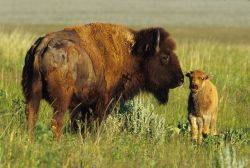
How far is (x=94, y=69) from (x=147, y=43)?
1.47m

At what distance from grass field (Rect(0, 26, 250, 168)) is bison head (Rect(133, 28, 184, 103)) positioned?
59 cm

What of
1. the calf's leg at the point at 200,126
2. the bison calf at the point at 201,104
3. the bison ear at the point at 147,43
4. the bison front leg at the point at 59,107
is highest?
the bison ear at the point at 147,43

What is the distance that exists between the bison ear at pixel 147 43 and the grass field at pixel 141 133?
898mm

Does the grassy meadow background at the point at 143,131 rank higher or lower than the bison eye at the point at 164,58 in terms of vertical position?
lower

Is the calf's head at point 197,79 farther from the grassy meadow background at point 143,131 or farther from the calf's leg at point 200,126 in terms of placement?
the grassy meadow background at point 143,131

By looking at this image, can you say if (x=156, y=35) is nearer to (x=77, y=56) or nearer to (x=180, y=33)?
(x=77, y=56)

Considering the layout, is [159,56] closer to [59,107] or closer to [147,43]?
[147,43]

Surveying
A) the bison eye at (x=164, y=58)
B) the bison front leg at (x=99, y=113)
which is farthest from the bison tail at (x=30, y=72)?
the bison eye at (x=164, y=58)

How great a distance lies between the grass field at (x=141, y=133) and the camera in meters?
6.91

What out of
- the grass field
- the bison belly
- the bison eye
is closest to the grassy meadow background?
the grass field

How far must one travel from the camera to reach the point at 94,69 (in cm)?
897

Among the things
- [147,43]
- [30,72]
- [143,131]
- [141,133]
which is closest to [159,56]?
[147,43]

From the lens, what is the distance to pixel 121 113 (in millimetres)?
10969

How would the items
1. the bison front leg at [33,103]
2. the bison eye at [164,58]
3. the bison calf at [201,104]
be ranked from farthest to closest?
1. the bison calf at [201,104]
2. the bison eye at [164,58]
3. the bison front leg at [33,103]
